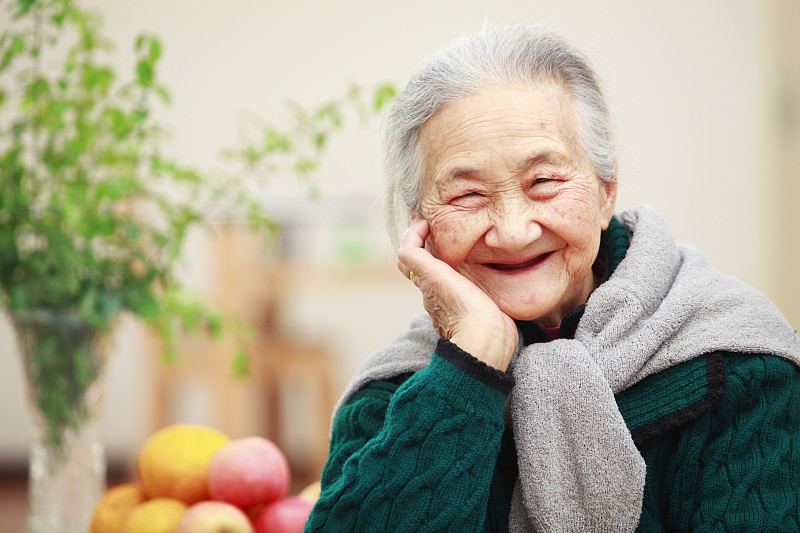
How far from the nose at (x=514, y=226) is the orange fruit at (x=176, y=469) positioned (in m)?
0.66

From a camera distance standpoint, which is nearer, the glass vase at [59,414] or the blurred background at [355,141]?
the glass vase at [59,414]

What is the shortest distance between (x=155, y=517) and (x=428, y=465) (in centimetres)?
55

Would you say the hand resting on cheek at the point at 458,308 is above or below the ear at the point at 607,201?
below

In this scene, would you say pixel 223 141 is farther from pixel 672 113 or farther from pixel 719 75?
pixel 719 75

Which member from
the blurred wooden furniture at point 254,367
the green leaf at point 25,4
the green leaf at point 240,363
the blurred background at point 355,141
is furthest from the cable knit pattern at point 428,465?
the blurred background at point 355,141

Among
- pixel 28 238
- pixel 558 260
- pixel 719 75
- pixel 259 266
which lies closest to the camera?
pixel 558 260

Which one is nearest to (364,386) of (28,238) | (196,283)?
(28,238)

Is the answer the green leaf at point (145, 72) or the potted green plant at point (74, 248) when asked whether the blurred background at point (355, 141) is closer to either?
the potted green plant at point (74, 248)

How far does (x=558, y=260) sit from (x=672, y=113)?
2.91 meters

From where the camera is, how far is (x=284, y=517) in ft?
3.98

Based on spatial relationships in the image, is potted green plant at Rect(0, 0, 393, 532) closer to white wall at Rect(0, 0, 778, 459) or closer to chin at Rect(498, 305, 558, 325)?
chin at Rect(498, 305, 558, 325)

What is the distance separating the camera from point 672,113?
3.66 meters

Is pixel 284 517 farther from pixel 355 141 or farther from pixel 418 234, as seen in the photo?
pixel 355 141

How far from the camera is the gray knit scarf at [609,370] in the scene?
916 millimetres
